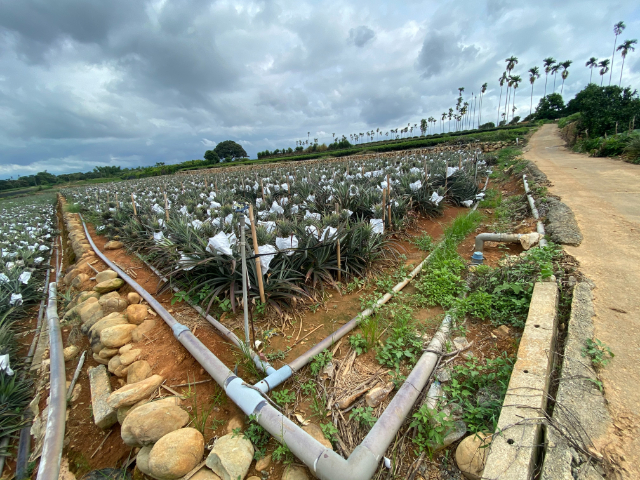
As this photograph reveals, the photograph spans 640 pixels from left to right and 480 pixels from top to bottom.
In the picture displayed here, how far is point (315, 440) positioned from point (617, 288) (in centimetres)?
286

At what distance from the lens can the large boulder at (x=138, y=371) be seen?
2.21 meters

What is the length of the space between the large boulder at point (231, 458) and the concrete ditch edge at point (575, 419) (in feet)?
4.72

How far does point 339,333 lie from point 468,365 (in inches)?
40.1

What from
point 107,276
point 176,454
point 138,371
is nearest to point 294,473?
point 176,454

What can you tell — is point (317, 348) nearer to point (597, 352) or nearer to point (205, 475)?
point (205, 475)

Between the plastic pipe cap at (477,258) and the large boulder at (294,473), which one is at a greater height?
the plastic pipe cap at (477,258)

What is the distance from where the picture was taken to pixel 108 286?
143 inches

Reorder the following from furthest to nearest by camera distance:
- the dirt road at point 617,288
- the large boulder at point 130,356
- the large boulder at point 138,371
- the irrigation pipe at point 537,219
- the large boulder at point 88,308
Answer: the irrigation pipe at point 537,219 < the large boulder at point 88,308 < the large boulder at point 130,356 < the large boulder at point 138,371 < the dirt road at point 617,288

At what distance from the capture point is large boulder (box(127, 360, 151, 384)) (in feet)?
7.25

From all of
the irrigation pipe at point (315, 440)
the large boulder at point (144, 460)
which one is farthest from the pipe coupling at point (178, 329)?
the large boulder at point (144, 460)

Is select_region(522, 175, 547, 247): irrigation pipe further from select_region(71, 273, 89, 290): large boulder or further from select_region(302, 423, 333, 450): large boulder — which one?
select_region(71, 273, 89, 290): large boulder

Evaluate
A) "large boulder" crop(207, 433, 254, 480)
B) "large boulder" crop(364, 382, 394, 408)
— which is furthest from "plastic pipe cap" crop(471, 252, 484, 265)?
"large boulder" crop(207, 433, 254, 480)

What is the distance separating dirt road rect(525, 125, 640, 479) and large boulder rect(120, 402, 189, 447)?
230 cm

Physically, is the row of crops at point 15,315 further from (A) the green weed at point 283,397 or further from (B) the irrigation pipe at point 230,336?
(A) the green weed at point 283,397
